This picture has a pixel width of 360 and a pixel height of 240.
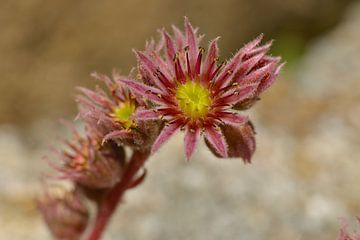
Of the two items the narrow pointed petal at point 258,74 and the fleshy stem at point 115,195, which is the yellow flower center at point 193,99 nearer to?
the narrow pointed petal at point 258,74

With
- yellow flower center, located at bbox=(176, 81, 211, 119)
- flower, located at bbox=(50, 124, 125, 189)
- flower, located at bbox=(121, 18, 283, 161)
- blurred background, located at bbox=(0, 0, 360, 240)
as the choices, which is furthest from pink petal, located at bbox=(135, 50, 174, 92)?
blurred background, located at bbox=(0, 0, 360, 240)

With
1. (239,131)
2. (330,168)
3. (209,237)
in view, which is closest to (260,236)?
(209,237)

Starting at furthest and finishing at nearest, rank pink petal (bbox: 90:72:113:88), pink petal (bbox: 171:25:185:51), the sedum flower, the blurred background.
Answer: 1. the blurred background
2. the sedum flower
3. pink petal (bbox: 90:72:113:88)
4. pink petal (bbox: 171:25:185:51)

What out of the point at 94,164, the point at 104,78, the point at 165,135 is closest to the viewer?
the point at 165,135

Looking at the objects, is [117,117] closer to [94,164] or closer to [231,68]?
[94,164]

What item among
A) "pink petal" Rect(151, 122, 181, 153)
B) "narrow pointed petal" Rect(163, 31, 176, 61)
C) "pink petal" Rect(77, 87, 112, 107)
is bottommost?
"pink petal" Rect(151, 122, 181, 153)

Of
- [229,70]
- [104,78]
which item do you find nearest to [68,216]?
[104,78]

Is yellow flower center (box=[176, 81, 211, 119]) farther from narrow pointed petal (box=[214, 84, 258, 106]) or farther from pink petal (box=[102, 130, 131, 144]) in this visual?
pink petal (box=[102, 130, 131, 144])

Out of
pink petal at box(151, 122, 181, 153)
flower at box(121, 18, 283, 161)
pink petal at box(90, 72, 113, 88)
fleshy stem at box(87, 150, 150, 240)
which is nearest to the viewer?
pink petal at box(151, 122, 181, 153)
